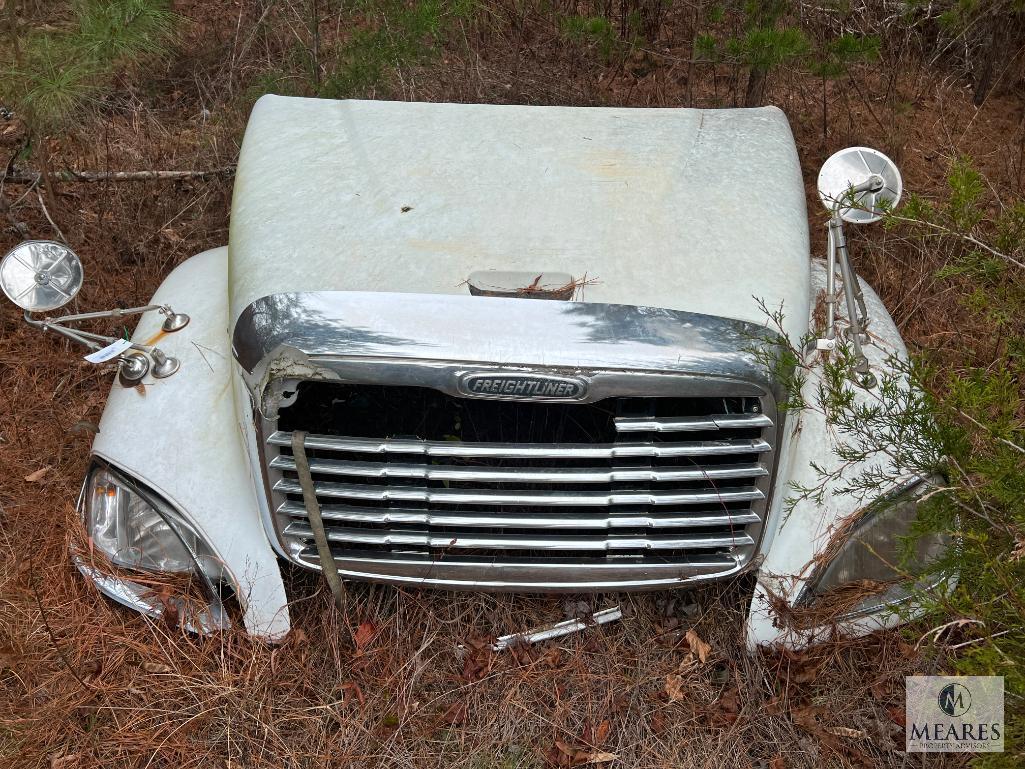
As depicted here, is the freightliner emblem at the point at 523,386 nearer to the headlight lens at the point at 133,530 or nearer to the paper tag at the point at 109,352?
the headlight lens at the point at 133,530

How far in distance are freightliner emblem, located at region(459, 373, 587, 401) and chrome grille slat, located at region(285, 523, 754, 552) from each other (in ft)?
1.65

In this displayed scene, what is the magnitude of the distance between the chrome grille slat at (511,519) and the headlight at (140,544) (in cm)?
38

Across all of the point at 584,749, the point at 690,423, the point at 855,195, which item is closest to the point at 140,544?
the point at 584,749

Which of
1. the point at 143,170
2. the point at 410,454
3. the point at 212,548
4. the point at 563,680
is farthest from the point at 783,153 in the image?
the point at 143,170

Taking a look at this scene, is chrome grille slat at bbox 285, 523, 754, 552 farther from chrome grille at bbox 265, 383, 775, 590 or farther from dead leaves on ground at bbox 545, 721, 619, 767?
dead leaves on ground at bbox 545, 721, 619, 767

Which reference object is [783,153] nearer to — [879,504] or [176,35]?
[879,504]

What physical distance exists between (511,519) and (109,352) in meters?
1.37


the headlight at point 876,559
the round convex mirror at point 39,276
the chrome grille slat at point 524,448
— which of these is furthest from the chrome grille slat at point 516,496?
the round convex mirror at point 39,276

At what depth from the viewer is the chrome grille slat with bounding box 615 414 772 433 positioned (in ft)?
7.51

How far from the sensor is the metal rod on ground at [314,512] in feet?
7.66

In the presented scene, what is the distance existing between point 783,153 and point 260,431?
6.39ft

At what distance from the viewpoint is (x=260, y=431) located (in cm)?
236
